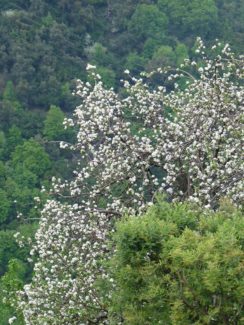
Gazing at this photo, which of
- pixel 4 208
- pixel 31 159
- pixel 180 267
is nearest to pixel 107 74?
pixel 31 159

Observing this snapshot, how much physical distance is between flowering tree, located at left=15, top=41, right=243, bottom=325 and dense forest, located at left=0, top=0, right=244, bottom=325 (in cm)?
3160

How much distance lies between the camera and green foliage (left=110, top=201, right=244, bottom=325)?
10602mm

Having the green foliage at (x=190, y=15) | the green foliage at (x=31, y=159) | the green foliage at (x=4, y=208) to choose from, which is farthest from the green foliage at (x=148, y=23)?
the green foliage at (x=4, y=208)

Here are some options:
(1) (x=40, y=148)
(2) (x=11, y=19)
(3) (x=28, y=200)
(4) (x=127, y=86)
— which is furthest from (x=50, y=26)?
(4) (x=127, y=86)

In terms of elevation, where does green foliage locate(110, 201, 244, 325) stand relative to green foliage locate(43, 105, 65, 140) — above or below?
above

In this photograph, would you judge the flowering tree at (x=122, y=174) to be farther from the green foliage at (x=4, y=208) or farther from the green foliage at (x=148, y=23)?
the green foliage at (x=148, y=23)

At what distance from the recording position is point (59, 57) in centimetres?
7231

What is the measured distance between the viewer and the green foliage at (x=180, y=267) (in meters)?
10.6

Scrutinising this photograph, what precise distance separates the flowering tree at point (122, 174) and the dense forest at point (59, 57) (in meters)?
31.6

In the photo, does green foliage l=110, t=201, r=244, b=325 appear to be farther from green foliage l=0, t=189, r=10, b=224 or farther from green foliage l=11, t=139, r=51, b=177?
green foliage l=11, t=139, r=51, b=177

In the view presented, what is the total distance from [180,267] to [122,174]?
15.6 feet

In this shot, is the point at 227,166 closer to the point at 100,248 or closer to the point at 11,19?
the point at 100,248

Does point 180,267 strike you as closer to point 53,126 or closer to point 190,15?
point 53,126

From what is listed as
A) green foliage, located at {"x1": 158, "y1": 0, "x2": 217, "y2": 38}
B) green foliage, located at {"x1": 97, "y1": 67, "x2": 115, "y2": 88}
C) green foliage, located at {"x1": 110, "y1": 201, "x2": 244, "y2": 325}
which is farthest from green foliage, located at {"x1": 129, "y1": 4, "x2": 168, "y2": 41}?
green foliage, located at {"x1": 110, "y1": 201, "x2": 244, "y2": 325}
